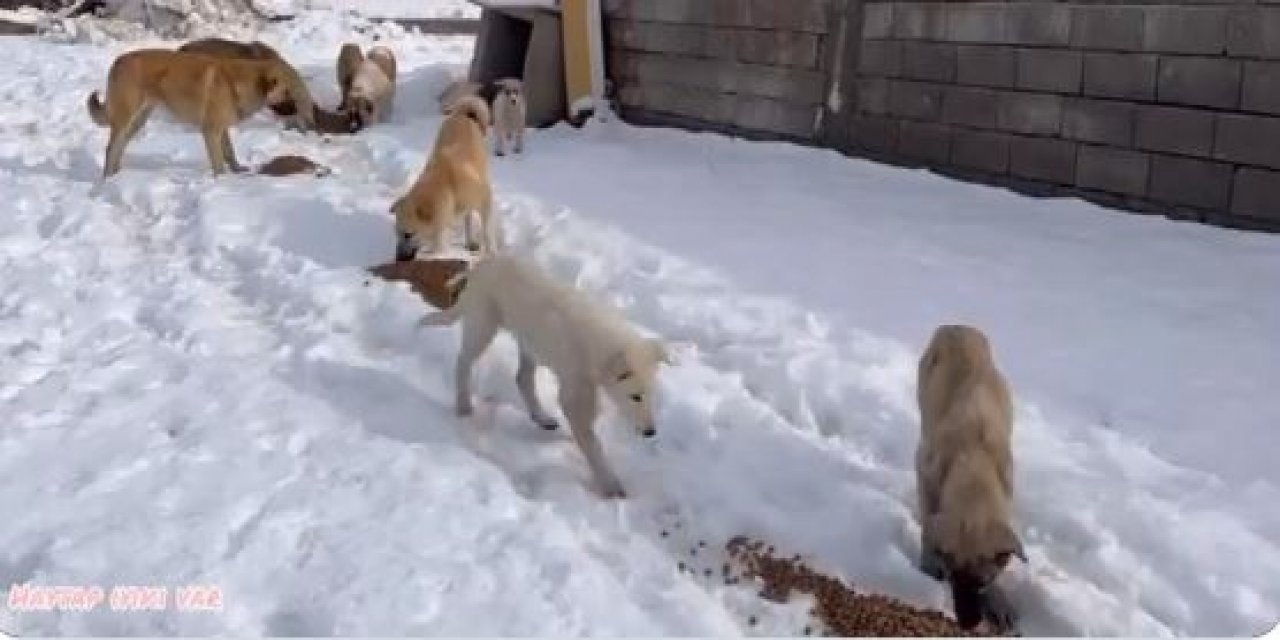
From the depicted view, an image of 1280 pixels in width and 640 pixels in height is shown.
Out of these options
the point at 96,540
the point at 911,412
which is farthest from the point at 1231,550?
the point at 96,540

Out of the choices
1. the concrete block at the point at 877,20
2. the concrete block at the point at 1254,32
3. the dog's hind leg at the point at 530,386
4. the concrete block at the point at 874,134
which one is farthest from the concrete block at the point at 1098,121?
the dog's hind leg at the point at 530,386

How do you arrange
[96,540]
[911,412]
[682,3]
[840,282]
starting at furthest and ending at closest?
[682,3]
[840,282]
[911,412]
[96,540]

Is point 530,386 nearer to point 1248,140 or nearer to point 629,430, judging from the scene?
point 629,430

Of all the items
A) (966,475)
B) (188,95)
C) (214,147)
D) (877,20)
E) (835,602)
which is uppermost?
(877,20)

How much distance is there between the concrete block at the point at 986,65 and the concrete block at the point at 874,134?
29.2 inches

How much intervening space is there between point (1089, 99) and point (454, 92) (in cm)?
676

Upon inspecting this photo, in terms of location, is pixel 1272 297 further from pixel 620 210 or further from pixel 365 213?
pixel 365 213

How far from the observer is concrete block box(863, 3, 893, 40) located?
30.3 ft

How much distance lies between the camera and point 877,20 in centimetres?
935

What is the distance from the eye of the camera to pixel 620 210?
8.08 meters

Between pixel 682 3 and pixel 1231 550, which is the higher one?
pixel 682 3

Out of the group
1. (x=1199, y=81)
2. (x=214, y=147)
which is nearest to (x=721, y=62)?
(x=214, y=147)

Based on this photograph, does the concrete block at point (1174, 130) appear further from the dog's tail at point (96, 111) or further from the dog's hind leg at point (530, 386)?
the dog's tail at point (96, 111)

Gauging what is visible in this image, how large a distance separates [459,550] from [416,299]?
2.58 m
